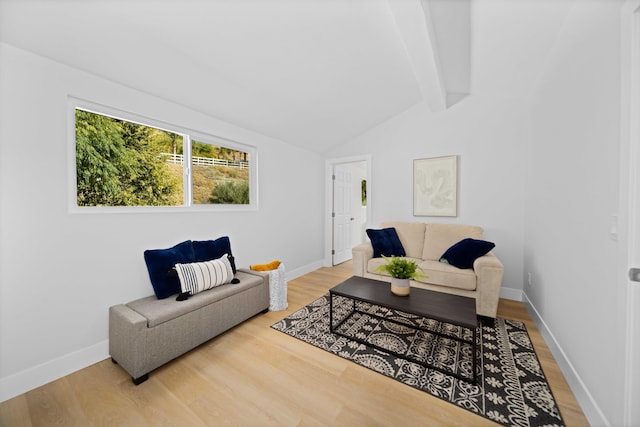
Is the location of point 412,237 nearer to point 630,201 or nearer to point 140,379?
point 630,201

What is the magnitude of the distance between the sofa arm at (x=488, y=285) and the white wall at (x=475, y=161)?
97cm

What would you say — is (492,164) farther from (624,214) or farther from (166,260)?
(166,260)

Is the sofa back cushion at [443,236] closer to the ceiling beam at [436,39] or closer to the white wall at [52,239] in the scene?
the ceiling beam at [436,39]

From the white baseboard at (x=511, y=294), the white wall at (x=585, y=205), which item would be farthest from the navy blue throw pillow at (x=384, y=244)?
the white wall at (x=585, y=205)

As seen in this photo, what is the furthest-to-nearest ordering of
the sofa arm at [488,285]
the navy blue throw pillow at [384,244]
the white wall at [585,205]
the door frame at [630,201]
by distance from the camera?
1. the navy blue throw pillow at [384,244]
2. the sofa arm at [488,285]
3. the white wall at [585,205]
4. the door frame at [630,201]

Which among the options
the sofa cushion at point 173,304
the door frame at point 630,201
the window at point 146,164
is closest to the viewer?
the door frame at point 630,201

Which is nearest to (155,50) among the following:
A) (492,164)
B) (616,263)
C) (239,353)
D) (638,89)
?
(239,353)

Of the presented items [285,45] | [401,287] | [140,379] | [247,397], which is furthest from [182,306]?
[285,45]

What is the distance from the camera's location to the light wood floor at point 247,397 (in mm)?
1311

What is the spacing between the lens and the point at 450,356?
1810mm

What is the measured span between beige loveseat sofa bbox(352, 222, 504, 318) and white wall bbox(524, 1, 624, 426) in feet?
1.34

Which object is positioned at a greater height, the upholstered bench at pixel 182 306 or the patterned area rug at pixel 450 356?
the upholstered bench at pixel 182 306

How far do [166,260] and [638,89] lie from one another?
305cm

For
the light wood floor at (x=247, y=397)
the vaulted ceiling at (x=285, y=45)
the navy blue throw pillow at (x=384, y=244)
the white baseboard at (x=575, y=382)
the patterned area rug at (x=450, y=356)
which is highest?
the vaulted ceiling at (x=285, y=45)
